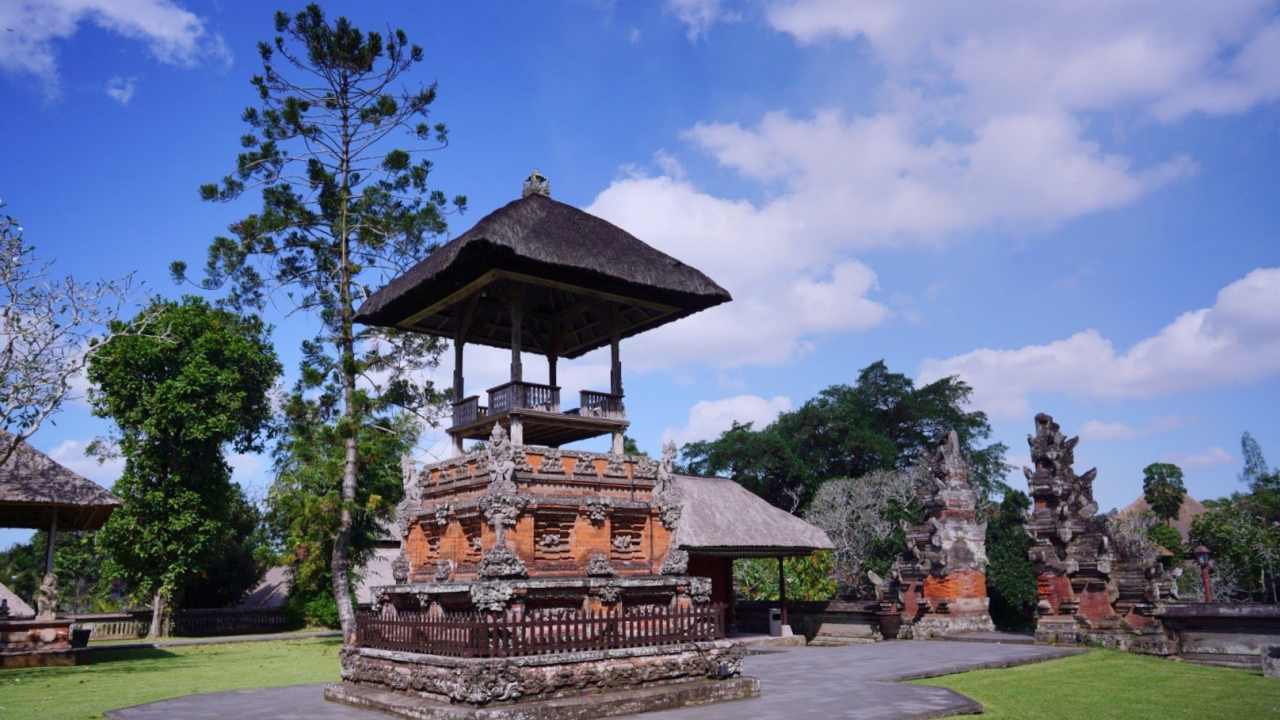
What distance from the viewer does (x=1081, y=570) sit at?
1877 cm

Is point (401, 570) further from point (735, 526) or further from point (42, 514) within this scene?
point (42, 514)

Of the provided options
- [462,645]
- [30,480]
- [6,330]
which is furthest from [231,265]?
[462,645]

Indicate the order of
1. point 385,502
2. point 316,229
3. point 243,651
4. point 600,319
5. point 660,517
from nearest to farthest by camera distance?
point 660,517, point 600,319, point 243,651, point 316,229, point 385,502

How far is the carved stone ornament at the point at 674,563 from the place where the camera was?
13.6m

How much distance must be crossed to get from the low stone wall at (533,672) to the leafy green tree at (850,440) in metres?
35.0

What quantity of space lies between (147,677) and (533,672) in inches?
431

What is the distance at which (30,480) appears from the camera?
21688 mm

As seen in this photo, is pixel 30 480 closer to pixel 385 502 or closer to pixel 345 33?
pixel 385 502

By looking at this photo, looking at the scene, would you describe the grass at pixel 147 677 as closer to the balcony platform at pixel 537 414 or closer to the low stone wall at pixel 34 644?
the low stone wall at pixel 34 644

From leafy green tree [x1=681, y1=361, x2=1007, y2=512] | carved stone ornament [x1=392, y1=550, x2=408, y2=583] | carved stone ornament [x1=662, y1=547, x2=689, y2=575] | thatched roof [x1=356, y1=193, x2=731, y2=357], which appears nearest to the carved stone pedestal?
carved stone ornament [x1=662, y1=547, x2=689, y2=575]

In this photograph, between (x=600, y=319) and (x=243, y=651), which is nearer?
(x=600, y=319)

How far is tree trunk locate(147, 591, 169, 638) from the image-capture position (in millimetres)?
30891

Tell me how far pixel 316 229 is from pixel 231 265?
2.58 meters

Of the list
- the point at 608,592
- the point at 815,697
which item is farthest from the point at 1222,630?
the point at 608,592
